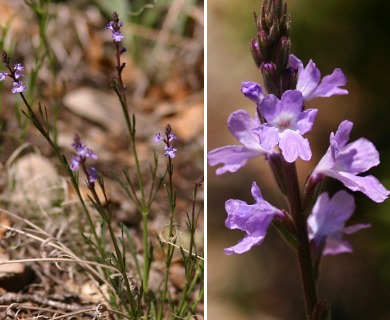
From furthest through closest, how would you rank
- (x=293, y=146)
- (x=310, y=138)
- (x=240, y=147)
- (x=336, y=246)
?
1. (x=310, y=138)
2. (x=336, y=246)
3. (x=240, y=147)
4. (x=293, y=146)

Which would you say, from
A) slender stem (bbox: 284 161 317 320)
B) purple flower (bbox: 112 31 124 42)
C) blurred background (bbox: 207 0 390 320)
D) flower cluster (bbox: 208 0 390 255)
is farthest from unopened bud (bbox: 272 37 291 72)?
blurred background (bbox: 207 0 390 320)

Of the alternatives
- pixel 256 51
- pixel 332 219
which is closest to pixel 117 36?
pixel 256 51

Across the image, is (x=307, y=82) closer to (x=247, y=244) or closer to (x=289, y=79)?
(x=289, y=79)

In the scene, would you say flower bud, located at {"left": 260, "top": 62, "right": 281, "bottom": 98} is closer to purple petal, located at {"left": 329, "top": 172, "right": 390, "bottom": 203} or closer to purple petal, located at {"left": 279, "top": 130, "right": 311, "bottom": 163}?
purple petal, located at {"left": 279, "top": 130, "right": 311, "bottom": 163}

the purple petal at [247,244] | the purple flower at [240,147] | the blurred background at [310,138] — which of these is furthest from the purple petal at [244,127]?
the blurred background at [310,138]

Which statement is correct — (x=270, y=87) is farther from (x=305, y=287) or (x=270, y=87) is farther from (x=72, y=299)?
(x=72, y=299)

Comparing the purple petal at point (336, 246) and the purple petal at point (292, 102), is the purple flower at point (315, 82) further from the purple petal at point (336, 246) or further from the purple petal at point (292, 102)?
the purple petal at point (336, 246)

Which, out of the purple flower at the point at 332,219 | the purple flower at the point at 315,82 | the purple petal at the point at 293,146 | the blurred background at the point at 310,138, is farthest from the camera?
the blurred background at the point at 310,138
